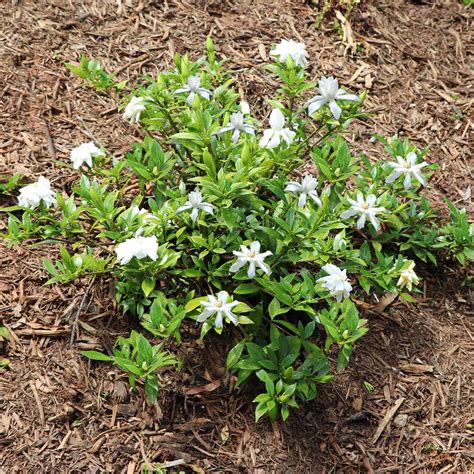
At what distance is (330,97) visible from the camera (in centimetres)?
286

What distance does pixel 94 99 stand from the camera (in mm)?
4043

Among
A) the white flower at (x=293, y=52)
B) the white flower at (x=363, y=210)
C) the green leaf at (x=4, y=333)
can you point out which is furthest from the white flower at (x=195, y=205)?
the green leaf at (x=4, y=333)

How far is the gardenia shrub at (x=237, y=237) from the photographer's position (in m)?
2.75

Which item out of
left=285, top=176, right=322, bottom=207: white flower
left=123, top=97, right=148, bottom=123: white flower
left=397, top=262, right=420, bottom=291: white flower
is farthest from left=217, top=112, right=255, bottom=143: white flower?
left=397, top=262, right=420, bottom=291: white flower

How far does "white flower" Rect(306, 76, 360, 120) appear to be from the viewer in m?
2.83

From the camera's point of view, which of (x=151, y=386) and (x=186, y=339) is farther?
(x=186, y=339)

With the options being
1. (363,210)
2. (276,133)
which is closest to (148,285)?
(276,133)

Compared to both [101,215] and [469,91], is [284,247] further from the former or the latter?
[469,91]

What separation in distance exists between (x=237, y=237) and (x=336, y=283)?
18.7 inches

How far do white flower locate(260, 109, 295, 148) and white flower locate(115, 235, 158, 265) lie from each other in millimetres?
684

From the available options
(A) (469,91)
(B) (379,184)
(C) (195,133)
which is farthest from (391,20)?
(C) (195,133)

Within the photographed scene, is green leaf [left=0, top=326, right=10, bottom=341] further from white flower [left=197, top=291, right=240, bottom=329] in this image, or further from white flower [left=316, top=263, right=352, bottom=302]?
white flower [left=316, top=263, right=352, bottom=302]

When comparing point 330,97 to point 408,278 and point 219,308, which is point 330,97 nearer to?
point 408,278

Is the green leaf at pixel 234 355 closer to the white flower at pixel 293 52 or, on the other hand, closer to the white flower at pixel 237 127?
the white flower at pixel 237 127
